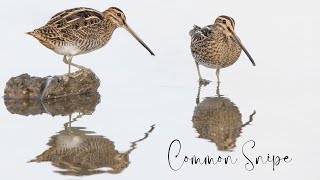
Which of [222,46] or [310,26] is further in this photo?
[310,26]

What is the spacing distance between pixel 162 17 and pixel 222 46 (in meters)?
2.42

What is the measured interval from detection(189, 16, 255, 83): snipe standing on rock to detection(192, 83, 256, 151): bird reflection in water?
51.3 inches

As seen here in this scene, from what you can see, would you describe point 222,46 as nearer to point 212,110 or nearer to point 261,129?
point 212,110

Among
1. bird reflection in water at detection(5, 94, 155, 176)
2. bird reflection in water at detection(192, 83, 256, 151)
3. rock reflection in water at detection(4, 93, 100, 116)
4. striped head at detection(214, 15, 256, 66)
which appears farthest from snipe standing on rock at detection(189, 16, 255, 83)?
bird reflection in water at detection(5, 94, 155, 176)

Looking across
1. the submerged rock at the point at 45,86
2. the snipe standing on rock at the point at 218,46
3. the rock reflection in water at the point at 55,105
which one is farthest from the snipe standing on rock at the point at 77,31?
the snipe standing on rock at the point at 218,46

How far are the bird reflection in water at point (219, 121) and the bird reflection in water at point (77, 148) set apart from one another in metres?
0.61

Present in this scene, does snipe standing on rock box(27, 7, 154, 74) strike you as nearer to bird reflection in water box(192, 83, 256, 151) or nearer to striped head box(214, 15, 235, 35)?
striped head box(214, 15, 235, 35)

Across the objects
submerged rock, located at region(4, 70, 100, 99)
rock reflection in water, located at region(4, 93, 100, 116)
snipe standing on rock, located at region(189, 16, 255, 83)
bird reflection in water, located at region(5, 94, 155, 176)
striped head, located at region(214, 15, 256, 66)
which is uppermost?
striped head, located at region(214, 15, 256, 66)

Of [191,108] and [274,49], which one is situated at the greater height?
[274,49]

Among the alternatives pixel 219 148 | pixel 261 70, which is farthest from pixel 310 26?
pixel 219 148

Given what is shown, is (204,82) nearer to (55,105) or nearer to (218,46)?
(218,46)

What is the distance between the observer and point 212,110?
1065 cm

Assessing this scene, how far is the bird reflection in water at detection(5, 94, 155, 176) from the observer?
8.27 meters

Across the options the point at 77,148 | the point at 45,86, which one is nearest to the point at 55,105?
the point at 45,86
